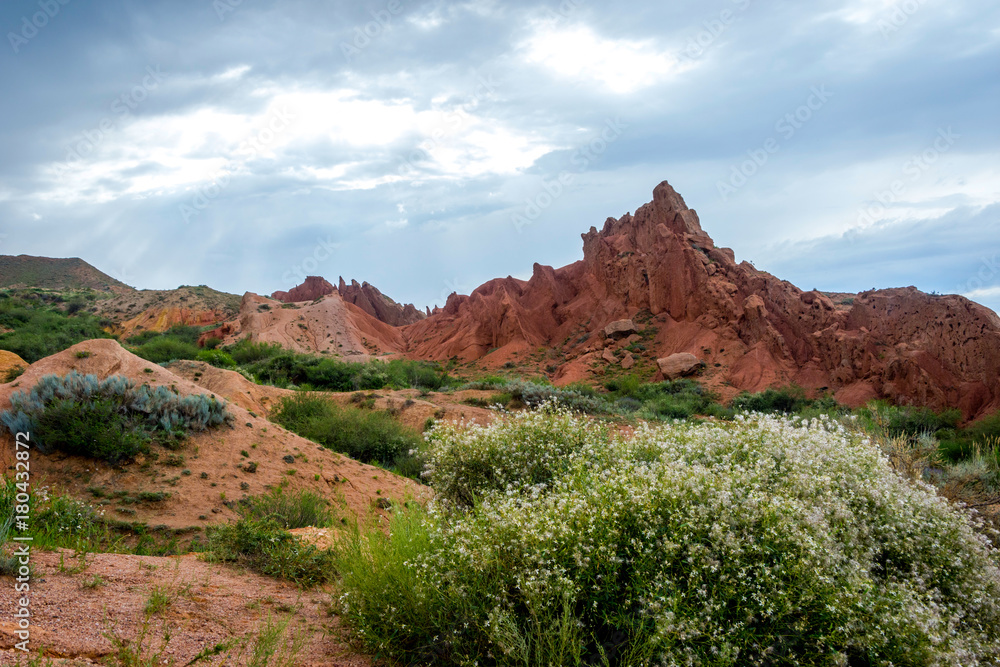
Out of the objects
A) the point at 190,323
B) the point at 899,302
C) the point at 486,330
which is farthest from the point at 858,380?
the point at 190,323

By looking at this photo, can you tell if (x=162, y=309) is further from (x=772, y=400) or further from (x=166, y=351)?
(x=772, y=400)

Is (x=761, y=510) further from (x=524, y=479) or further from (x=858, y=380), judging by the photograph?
(x=858, y=380)

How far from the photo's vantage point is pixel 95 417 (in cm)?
884

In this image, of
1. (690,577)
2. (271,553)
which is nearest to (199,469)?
(271,553)

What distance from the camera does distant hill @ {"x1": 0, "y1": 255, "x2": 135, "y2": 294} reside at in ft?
245

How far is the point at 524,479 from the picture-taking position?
5.75 meters

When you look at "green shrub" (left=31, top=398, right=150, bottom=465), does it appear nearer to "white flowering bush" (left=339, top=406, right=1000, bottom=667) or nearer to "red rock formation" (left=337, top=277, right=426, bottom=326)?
"white flowering bush" (left=339, top=406, right=1000, bottom=667)

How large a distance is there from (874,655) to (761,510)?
3.29ft

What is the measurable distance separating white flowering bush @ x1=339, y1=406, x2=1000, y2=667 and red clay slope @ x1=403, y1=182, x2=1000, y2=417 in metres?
21.1

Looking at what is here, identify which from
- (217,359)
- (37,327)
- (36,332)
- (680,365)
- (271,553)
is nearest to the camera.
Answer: (271,553)

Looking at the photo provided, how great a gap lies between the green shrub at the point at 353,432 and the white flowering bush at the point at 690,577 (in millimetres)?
9702

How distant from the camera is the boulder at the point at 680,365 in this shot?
36.1 m

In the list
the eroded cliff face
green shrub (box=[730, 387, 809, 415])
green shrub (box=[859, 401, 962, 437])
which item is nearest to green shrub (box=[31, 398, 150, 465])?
green shrub (box=[859, 401, 962, 437])

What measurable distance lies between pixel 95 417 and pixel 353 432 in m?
6.28
